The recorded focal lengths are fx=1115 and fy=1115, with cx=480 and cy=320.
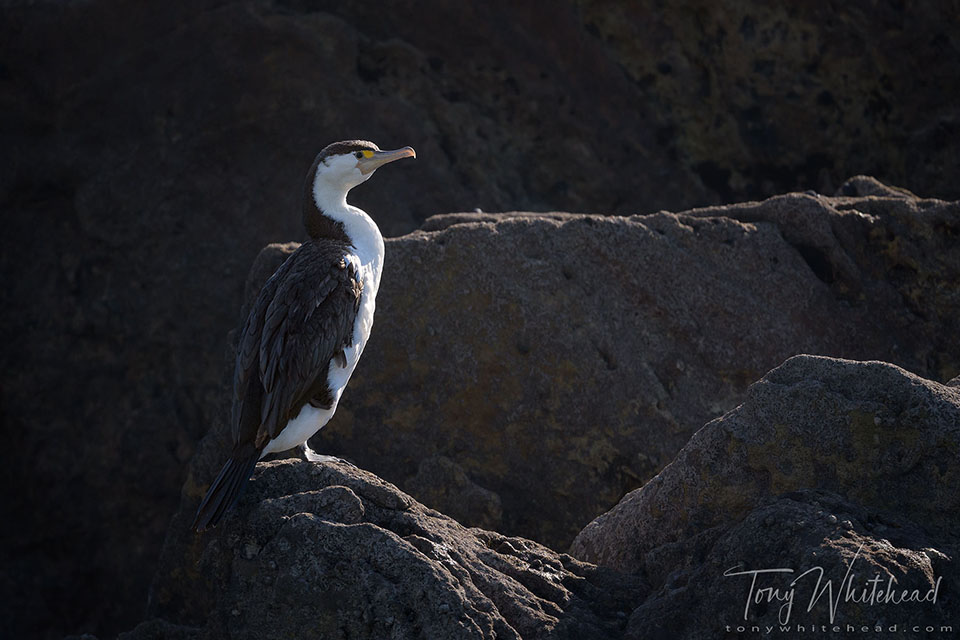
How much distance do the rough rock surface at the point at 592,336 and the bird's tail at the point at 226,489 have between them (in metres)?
1.42

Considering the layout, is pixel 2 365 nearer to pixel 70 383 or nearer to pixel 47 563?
pixel 70 383

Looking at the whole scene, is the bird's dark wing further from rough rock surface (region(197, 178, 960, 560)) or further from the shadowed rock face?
rough rock surface (region(197, 178, 960, 560))

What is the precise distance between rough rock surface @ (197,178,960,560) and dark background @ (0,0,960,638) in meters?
2.70

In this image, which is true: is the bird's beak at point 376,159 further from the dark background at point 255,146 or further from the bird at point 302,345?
the dark background at point 255,146

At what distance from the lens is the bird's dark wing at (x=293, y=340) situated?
5156 mm

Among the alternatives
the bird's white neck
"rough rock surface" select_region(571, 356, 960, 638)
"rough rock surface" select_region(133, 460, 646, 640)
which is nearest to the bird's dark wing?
the bird's white neck

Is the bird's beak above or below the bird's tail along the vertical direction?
above

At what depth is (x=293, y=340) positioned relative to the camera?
5297 mm

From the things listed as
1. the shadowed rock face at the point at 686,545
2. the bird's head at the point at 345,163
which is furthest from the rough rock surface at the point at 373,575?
the bird's head at the point at 345,163

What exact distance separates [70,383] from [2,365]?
0.55m

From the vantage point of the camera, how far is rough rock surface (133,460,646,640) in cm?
383

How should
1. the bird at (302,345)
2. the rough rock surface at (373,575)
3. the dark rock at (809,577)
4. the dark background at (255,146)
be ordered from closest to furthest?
the dark rock at (809,577) < the rough rock surface at (373,575) < the bird at (302,345) < the dark background at (255,146)

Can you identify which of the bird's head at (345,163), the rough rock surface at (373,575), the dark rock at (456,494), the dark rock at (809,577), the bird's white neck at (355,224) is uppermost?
the bird's head at (345,163)

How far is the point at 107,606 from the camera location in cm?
866
